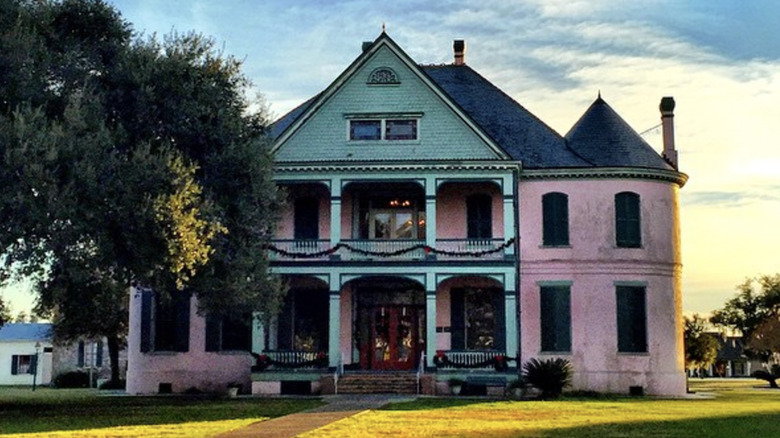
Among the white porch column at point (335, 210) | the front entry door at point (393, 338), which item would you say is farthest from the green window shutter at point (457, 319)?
the white porch column at point (335, 210)

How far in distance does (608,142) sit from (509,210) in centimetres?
519

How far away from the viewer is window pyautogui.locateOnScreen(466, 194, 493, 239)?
33.6 metres

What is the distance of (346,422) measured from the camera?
19.2 m

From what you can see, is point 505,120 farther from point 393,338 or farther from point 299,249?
point 299,249

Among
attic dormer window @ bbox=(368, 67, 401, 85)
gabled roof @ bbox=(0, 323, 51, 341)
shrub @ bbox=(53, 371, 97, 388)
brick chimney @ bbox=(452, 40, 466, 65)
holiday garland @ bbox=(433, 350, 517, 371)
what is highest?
brick chimney @ bbox=(452, 40, 466, 65)

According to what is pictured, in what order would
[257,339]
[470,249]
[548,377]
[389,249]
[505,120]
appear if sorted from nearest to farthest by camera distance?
1. [548,377]
2. [257,339]
3. [470,249]
4. [389,249]
5. [505,120]

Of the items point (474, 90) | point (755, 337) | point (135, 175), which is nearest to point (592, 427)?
point (135, 175)

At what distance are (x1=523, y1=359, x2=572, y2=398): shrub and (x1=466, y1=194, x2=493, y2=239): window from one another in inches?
212

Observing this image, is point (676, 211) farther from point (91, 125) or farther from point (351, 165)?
point (91, 125)

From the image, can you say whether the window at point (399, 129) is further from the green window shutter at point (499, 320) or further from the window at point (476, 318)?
the green window shutter at point (499, 320)

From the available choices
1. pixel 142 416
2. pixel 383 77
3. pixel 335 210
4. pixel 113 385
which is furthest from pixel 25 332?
pixel 142 416

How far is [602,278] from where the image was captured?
33250 millimetres

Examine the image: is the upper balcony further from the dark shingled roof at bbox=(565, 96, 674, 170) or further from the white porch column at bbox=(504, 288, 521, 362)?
the dark shingled roof at bbox=(565, 96, 674, 170)

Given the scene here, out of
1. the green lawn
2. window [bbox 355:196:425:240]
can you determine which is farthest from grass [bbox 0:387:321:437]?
window [bbox 355:196:425:240]
